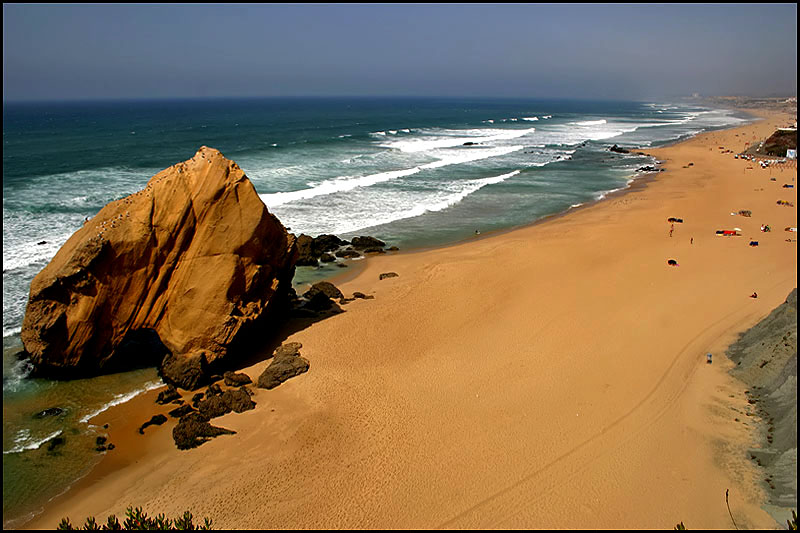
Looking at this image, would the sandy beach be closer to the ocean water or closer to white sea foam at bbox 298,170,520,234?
the ocean water

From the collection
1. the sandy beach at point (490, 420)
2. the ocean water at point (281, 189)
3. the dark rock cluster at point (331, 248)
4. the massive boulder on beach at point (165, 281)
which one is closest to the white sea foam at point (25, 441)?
the ocean water at point (281, 189)

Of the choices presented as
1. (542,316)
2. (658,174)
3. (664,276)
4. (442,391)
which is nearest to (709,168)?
(658,174)

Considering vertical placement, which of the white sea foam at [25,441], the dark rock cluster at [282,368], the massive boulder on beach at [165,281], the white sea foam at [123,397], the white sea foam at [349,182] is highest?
the white sea foam at [349,182]

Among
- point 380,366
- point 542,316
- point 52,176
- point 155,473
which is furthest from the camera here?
point 52,176

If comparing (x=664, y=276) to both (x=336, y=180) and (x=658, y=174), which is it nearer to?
(x=336, y=180)

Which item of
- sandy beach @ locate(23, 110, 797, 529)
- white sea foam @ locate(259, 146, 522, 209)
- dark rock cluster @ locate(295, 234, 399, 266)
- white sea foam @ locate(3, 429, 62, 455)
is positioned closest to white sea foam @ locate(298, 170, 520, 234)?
dark rock cluster @ locate(295, 234, 399, 266)

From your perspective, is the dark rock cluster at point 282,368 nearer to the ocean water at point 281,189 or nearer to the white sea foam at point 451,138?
the ocean water at point 281,189
